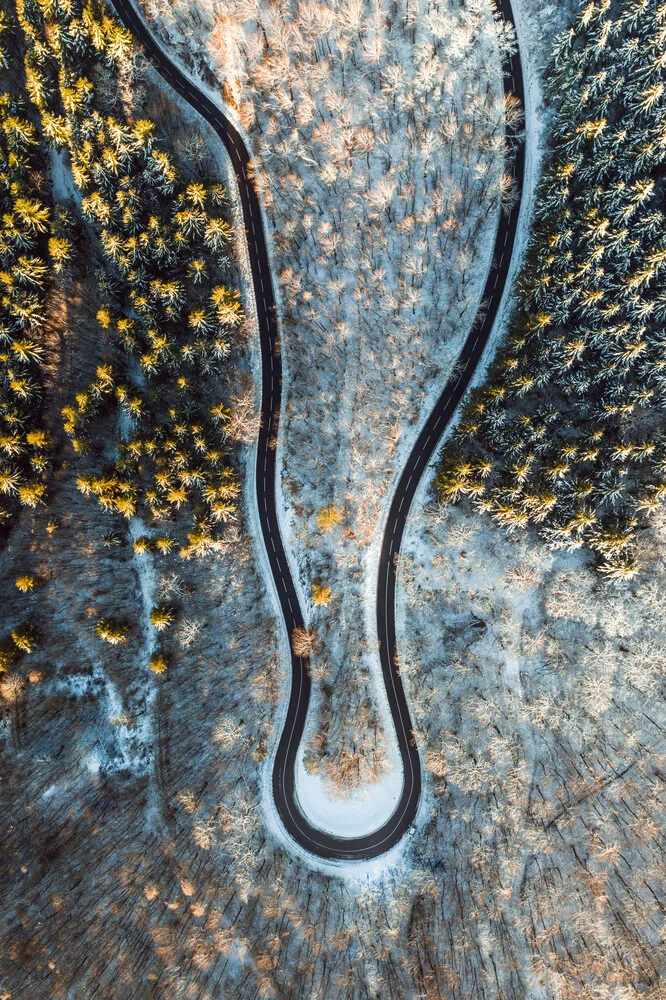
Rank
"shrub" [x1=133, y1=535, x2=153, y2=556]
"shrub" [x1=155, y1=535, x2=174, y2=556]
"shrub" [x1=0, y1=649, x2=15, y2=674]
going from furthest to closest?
"shrub" [x1=155, y1=535, x2=174, y2=556] < "shrub" [x1=133, y1=535, x2=153, y2=556] < "shrub" [x1=0, y1=649, x2=15, y2=674]

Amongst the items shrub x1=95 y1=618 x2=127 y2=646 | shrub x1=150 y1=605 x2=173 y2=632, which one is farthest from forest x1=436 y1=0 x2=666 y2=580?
shrub x1=95 y1=618 x2=127 y2=646

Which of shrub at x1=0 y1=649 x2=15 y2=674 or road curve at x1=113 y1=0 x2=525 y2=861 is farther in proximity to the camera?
road curve at x1=113 y1=0 x2=525 y2=861

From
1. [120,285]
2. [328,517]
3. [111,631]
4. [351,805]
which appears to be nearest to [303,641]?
[328,517]

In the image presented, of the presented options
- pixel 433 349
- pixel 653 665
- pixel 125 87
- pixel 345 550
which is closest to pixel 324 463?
pixel 345 550

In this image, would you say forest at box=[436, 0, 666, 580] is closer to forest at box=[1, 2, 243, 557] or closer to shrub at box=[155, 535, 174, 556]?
forest at box=[1, 2, 243, 557]

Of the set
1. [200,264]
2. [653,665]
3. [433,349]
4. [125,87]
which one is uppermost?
[125,87]

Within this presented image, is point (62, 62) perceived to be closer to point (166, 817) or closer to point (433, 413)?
point (433, 413)
